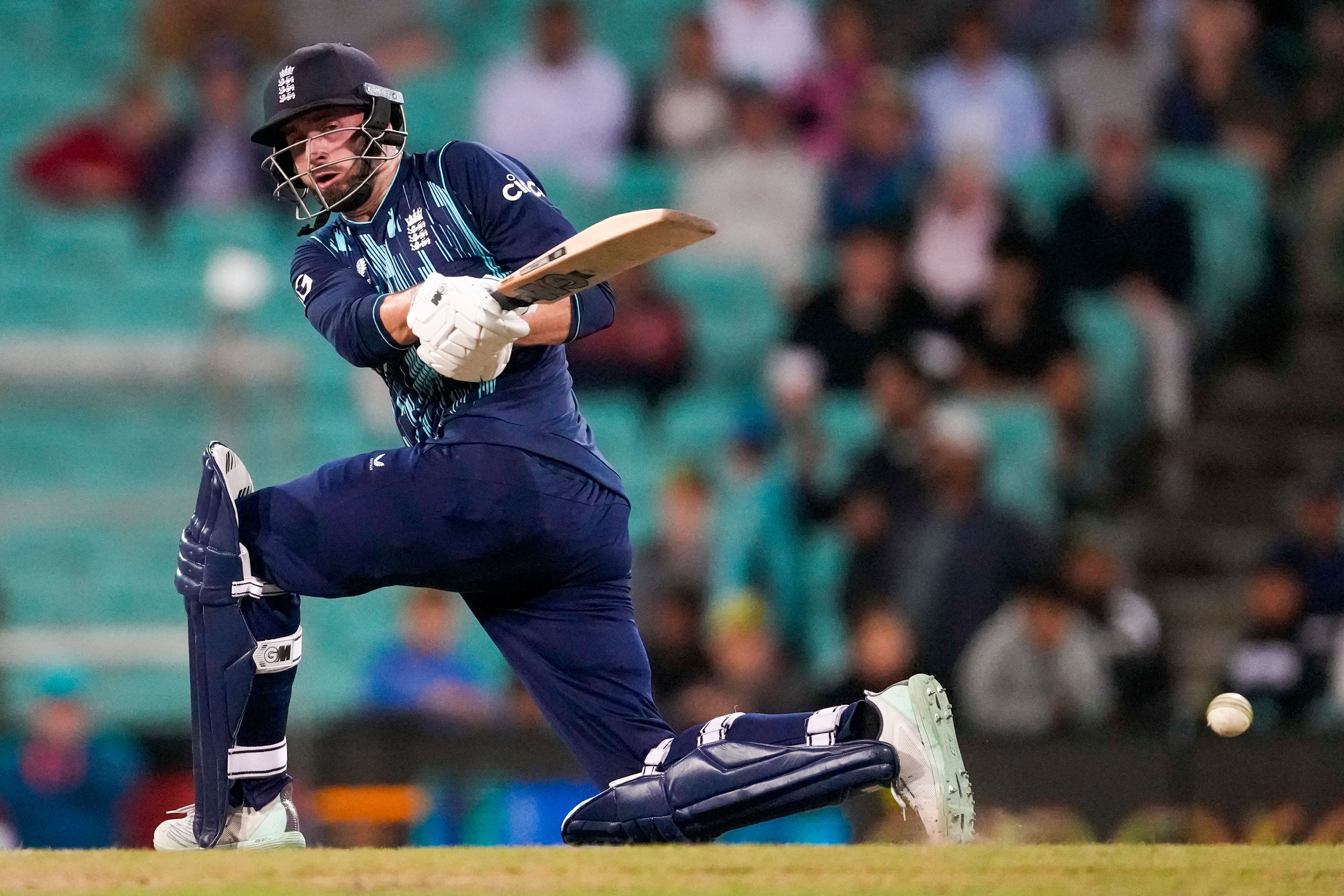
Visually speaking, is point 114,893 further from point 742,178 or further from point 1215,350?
point 1215,350

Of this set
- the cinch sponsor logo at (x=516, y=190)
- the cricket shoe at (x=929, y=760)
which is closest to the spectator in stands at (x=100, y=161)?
the cinch sponsor logo at (x=516, y=190)

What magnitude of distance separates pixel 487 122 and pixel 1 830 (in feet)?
17.2

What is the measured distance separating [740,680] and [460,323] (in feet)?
14.1

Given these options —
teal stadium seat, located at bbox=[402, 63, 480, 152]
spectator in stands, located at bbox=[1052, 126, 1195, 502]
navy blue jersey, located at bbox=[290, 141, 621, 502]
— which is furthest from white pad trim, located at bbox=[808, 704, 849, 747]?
teal stadium seat, located at bbox=[402, 63, 480, 152]

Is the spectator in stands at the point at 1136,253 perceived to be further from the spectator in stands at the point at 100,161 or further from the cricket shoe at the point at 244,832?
the cricket shoe at the point at 244,832

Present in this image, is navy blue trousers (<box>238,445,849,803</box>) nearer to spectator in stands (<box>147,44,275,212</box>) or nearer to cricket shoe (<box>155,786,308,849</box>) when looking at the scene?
cricket shoe (<box>155,786,308,849</box>)

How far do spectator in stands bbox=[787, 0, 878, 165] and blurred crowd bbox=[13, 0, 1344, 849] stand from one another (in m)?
0.02

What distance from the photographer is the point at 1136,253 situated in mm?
10266

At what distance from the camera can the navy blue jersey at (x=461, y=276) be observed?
176 inches

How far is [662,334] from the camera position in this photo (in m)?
10.1

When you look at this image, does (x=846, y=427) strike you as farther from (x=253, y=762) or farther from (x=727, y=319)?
(x=253, y=762)

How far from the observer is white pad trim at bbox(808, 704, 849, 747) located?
4.42 meters

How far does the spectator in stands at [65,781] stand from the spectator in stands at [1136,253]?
5.27 m

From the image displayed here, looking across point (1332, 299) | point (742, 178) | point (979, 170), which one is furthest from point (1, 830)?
point (1332, 299)
